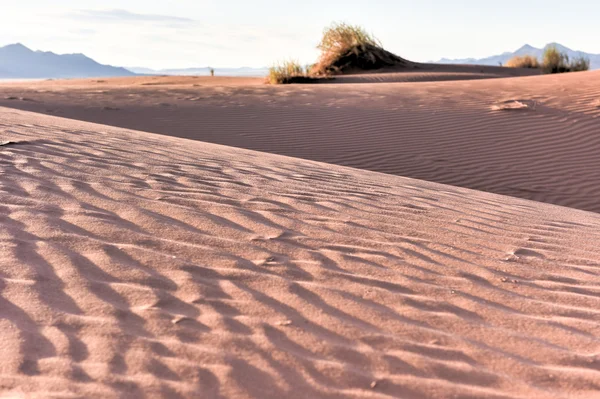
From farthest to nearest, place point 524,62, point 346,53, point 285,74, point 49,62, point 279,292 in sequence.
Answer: point 49,62
point 524,62
point 346,53
point 285,74
point 279,292

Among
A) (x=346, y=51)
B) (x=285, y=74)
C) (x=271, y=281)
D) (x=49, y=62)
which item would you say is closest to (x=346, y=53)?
(x=346, y=51)

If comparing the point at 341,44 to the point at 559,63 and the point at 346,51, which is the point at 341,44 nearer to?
the point at 346,51

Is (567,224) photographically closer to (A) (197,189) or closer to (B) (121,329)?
(A) (197,189)

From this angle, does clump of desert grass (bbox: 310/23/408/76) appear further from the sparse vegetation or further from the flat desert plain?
the flat desert plain

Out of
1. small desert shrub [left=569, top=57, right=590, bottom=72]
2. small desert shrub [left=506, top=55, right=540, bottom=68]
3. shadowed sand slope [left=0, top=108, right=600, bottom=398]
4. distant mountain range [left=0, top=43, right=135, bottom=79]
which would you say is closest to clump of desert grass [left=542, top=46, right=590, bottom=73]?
small desert shrub [left=569, top=57, right=590, bottom=72]

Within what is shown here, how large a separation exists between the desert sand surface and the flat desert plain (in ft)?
8.06

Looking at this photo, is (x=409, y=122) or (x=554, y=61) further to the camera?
(x=554, y=61)

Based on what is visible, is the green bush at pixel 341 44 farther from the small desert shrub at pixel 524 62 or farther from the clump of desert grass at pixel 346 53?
the small desert shrub at pixel 524 62

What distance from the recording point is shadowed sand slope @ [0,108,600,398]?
2.18 metres

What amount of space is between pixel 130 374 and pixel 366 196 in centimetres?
284

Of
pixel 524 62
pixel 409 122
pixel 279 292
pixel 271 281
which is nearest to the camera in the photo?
pixel 279 292

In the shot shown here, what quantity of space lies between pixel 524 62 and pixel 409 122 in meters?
18.4

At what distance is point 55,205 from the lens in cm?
375

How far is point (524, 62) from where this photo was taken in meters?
26.6
